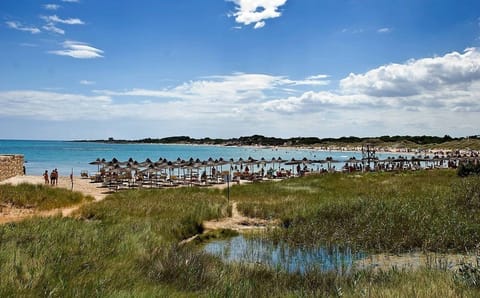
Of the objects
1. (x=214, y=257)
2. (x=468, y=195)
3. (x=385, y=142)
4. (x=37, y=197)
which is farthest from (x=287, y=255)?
(x=385, y=142)

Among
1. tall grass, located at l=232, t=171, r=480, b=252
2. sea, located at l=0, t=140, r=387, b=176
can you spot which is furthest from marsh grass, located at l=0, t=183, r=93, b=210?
sea, located at l=0, t=140, r=387, b=176

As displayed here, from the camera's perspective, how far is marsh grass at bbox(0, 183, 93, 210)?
1609 centimetres

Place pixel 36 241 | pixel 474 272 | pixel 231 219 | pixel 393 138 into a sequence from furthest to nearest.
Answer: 1. pixel 393 138
2. pixel 231 219
3. pixel 36 241
4. pixel 474 272

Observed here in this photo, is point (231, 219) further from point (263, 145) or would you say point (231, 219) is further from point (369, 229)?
point (263, 145)

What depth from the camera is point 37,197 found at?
16.9 metres

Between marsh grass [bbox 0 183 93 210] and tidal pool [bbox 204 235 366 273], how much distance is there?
8.72m

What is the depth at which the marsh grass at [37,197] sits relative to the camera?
16094mm

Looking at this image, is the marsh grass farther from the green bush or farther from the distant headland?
the distant headland

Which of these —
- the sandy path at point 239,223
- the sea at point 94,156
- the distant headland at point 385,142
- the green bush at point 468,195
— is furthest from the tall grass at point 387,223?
the distant headland at point 385,142

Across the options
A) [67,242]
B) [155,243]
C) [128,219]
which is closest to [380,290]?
[155,243]

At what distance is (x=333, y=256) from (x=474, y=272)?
11.2 ft

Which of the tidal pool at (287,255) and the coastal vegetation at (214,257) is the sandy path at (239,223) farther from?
the tidal pool at (287,255)

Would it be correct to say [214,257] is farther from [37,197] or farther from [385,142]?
[385,142]

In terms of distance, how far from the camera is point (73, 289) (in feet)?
16.8
